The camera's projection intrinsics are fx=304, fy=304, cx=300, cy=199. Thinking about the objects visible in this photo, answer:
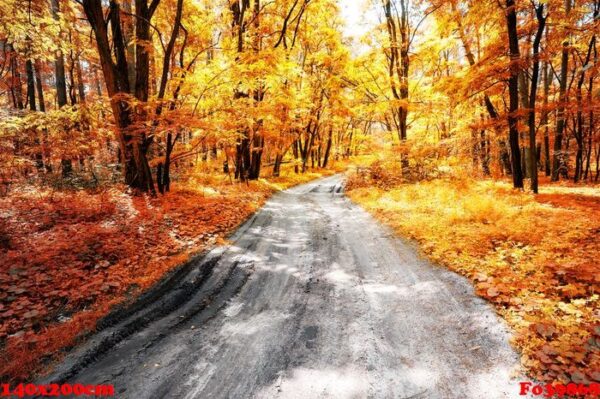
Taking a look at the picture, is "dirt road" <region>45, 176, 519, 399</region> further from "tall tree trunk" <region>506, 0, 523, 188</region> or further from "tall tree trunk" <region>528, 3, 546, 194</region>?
"tall tree trunk" <region>528, 3, 546, 194</region>

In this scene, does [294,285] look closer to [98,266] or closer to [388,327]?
[388,327]

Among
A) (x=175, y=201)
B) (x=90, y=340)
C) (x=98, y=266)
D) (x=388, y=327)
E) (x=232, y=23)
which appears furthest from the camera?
(x=232, y=23)

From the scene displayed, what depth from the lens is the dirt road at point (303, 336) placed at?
3340mm

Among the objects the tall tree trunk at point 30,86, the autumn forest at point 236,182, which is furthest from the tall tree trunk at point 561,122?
the tall tree trunk at point 30,86

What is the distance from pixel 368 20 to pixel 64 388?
20827 millimetres

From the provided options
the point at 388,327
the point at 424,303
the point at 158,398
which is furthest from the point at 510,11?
the point at 158,398

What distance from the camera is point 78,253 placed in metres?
6.13

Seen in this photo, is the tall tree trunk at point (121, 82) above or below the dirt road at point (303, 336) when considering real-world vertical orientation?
above

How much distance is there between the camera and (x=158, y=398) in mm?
3146

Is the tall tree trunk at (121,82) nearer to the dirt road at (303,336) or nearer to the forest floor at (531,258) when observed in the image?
the dirt road at (303,336)

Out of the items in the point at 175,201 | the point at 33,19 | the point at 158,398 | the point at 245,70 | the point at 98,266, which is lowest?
the point at 158,398

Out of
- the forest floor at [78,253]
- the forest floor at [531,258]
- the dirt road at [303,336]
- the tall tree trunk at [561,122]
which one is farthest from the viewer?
the tall tree trunk at [561,122]

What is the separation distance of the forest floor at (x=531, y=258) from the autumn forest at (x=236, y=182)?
30mm

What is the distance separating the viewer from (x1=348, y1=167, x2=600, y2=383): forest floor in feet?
11.9
